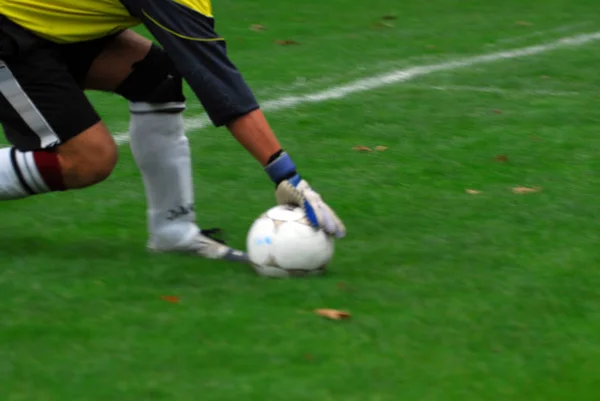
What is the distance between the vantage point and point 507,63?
8930mm

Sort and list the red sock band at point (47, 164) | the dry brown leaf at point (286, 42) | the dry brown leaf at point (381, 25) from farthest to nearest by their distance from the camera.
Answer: the dry brown leaf at point (381, 25), the dry brown leaf at point (286, 42), the red sock band at point (47, 164)

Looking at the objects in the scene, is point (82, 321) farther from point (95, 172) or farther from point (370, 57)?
point (370, 57)

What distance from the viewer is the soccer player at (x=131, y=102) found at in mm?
4266

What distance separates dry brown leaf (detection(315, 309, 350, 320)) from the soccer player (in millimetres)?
390

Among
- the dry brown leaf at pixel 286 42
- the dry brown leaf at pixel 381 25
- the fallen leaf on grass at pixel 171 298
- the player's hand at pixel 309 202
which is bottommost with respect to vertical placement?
the dry brown leaf at pixel 381 25

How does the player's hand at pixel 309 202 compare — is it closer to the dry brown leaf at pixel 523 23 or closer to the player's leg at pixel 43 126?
the player's leg at pixel 43 126

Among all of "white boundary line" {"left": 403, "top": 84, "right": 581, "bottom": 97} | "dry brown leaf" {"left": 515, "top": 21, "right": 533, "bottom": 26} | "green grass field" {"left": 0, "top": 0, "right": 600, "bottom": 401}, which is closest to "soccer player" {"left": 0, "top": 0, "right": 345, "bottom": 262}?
"green grass field" {"left": 0, "top": 0, "right": 600, "bottom": 401}

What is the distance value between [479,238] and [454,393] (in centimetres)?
169

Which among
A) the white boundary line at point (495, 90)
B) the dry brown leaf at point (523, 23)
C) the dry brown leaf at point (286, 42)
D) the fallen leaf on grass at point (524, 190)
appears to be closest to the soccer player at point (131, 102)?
the fallen leaf on grass at point (524, 190)

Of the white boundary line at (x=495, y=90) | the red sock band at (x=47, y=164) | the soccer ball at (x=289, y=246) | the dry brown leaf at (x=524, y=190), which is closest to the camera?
the soccer ball at (x=289, y=246)

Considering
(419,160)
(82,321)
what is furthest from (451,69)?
(82,321)

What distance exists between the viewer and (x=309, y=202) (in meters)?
4.27

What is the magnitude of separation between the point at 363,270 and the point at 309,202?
397mm

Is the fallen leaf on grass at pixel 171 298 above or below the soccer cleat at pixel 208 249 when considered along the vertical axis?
above
